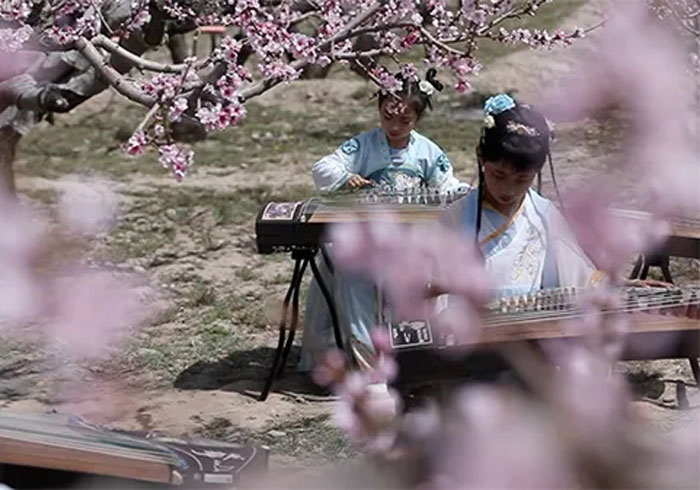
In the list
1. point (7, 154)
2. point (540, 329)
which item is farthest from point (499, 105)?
point (7, 154)

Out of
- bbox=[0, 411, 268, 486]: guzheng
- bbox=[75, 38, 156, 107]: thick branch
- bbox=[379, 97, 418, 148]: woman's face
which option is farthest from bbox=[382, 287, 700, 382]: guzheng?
bbox=[379, 97, 418, 148]: woman's face

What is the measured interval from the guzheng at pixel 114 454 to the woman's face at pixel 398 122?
2050 mm

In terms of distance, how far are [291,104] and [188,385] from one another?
8.55m

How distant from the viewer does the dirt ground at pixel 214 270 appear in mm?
3825

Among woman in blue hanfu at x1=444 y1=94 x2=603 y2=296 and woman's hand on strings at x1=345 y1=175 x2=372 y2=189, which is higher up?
woman in blue hanfu at x1=444 y1=94 x2=603 y2=296

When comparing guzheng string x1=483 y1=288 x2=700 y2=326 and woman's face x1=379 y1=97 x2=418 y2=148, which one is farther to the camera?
woman's face x1=379 y1=97 x2=418 y2=148

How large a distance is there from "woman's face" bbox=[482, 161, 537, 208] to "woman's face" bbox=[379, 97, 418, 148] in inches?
53.6

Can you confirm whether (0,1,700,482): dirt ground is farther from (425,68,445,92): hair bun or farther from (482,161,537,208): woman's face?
(425,68,445,92): hair bun

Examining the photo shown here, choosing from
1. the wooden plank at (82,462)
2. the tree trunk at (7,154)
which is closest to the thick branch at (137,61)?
the tree trunk at (7,154)

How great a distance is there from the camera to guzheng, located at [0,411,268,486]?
189cm

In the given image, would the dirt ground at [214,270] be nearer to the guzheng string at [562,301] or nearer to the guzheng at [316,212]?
the guzheng string at [562,301]

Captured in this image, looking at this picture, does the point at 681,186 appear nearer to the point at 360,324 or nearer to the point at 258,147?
the point at 360,324

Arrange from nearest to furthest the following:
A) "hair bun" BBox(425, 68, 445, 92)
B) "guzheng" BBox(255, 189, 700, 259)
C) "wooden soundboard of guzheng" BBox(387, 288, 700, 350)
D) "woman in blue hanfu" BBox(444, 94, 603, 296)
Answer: "wooden soundboard of guzheng" BBox(387, 288, 700, 350), "woman in blue hanfu" BBox(444, 94, 603, 296), "guzheng" BBox(255, 189, 700, 259), "hair bun" BBox(425, 68, 445, 92)

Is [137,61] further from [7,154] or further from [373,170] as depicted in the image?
[7,154]
